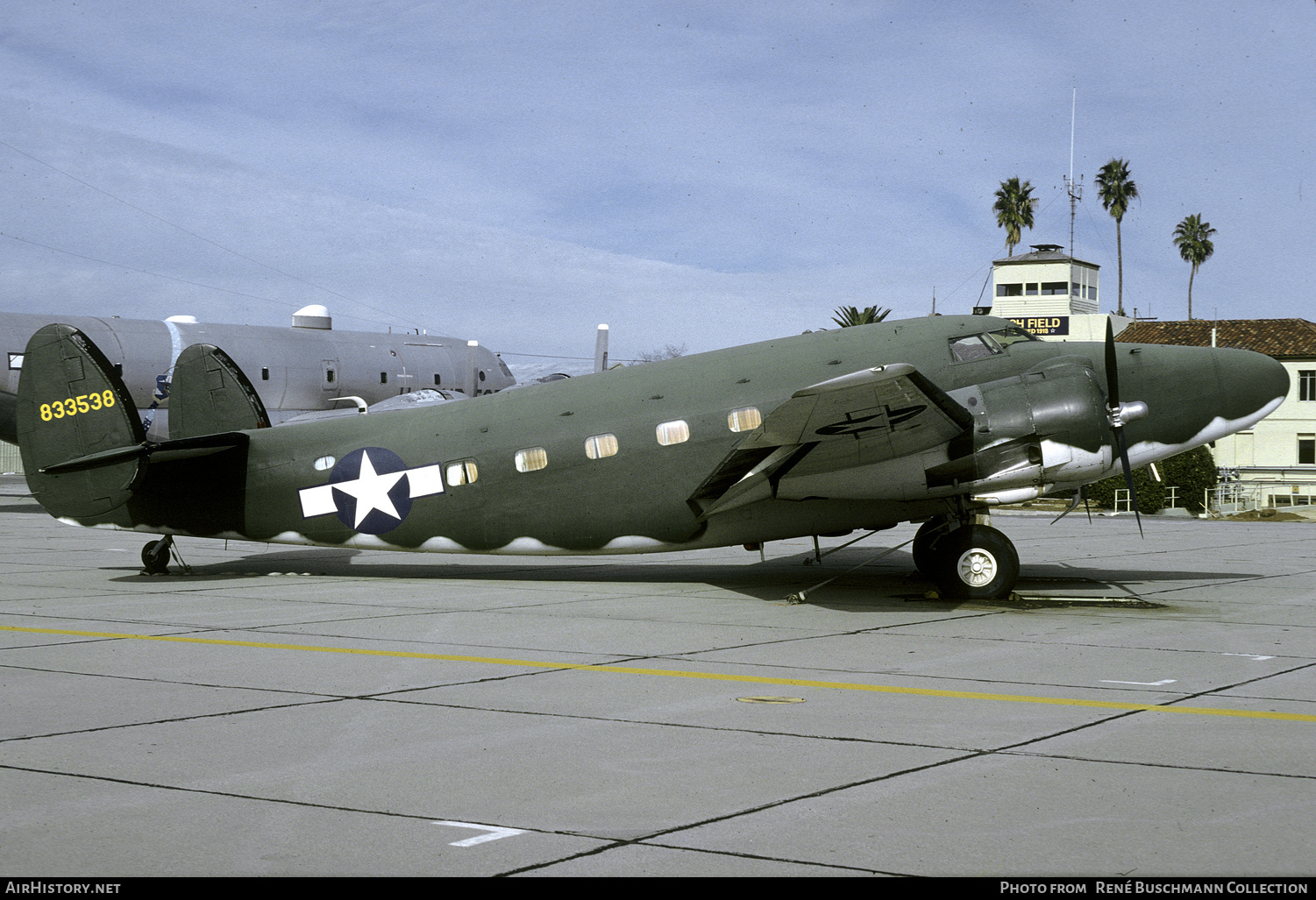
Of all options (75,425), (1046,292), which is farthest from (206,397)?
(1046,292)

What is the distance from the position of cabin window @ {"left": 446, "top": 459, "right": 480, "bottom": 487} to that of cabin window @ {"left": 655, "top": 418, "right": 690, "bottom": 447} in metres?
2.79

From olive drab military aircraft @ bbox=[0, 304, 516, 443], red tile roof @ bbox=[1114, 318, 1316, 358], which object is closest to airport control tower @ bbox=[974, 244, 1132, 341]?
red tile roof @ bbox=[1114, 318, 1316, 358]

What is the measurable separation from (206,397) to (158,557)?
2713mm

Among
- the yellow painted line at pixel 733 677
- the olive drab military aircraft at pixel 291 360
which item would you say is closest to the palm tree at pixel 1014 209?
the olive drab military aircraft at pixel 291 360

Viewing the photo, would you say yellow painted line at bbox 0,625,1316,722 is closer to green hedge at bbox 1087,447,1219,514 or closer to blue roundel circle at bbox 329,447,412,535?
blue roundel circle at bbox 329,447,412,535

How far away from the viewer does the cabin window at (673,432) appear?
1608 cm

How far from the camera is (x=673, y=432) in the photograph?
16125mm

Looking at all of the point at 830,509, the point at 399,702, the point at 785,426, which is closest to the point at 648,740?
the point at 399,702

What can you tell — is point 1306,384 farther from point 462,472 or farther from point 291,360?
point 462,472

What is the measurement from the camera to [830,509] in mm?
15984

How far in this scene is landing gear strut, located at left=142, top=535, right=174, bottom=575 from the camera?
18.8 metres

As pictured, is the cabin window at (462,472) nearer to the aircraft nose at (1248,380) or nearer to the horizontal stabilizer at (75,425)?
the horizontal stabilizer at (75,425)

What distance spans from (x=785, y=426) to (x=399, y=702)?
Result: 6468 millimetres
